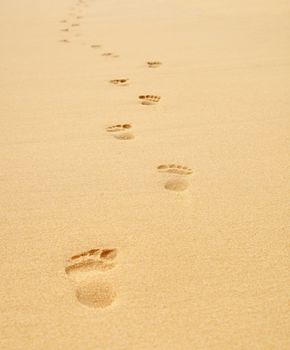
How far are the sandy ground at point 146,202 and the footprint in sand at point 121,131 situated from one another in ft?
0.03

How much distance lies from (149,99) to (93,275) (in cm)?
127

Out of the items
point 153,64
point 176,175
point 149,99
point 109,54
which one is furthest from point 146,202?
point 109,54

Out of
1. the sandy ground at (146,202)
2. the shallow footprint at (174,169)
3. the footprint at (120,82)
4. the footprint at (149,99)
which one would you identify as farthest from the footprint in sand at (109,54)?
the shallow footprint at (174,169)

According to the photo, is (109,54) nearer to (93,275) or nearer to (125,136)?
(125,136)

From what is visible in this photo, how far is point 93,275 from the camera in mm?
1131

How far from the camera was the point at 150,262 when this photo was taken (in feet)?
3.84

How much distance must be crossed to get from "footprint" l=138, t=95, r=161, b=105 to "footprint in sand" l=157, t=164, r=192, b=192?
0.67 metres

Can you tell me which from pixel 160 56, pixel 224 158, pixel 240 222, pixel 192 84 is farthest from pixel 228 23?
pixel 240 222

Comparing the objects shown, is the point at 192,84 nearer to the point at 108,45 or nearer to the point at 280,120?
the point at 280,120

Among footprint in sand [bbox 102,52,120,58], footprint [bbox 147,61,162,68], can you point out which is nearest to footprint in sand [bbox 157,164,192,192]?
footprint [bbox 147,61,162,68]

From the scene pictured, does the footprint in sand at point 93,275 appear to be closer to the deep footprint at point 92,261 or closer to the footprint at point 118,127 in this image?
the deep footprint at point 92,261

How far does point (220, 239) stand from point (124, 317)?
38 cm

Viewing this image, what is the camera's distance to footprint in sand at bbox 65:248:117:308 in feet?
3.48

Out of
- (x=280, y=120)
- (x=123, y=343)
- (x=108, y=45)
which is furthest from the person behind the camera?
(x=108, y=45)
